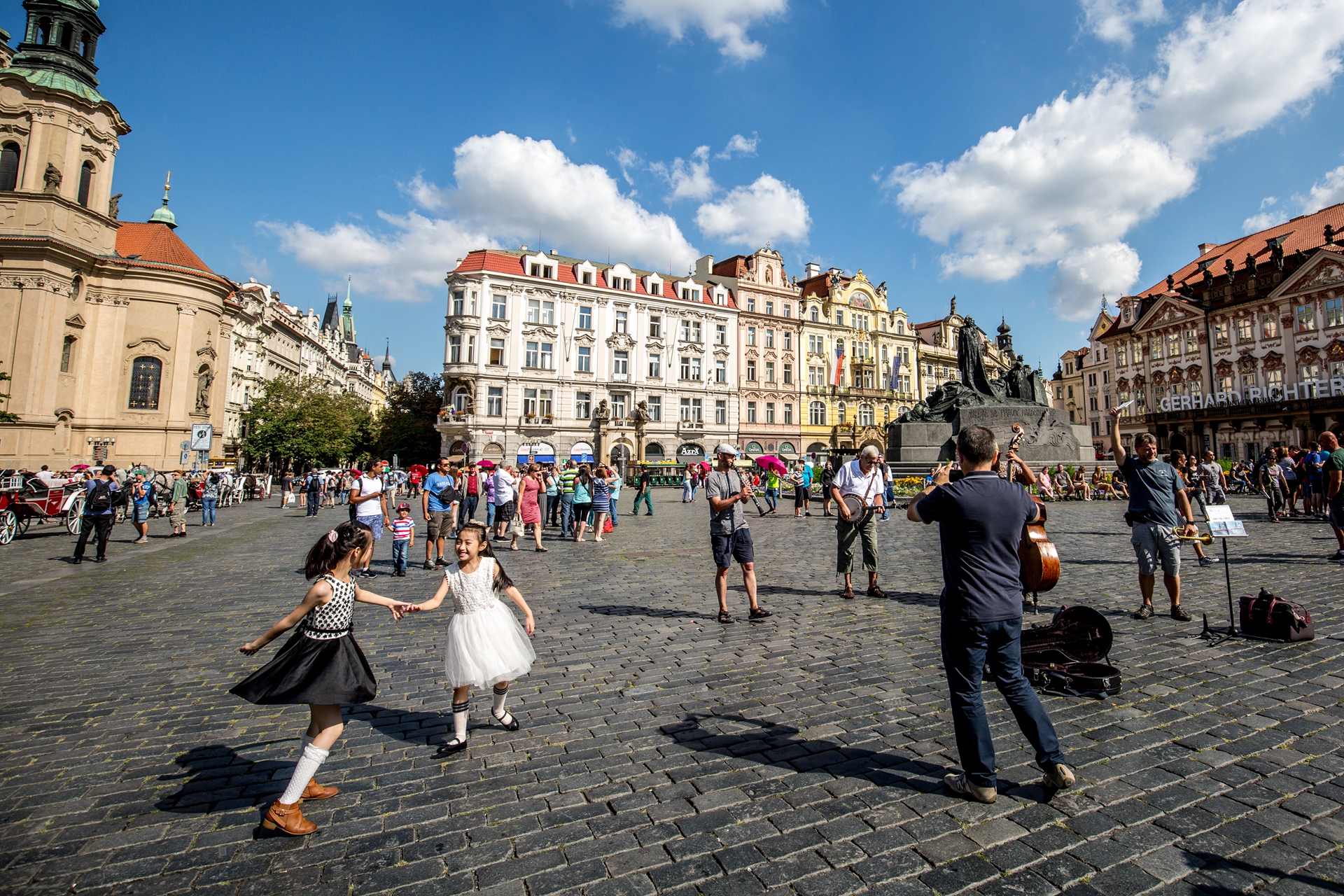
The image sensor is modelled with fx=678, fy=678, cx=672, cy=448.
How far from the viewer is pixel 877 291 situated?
6500 cm

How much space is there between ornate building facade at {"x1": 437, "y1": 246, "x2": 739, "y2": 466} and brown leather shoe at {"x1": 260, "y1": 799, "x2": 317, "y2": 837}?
4226cm

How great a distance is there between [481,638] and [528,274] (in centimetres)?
4832

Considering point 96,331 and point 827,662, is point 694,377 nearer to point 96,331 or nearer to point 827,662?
point 96,331

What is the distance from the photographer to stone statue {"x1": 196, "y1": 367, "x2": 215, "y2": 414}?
138 feet

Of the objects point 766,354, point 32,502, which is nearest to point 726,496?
point 32,502

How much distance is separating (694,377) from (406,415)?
26.3 metres

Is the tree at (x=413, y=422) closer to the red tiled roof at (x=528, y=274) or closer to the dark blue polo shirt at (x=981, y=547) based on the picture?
the red tiled roof at (x=528, y=274)

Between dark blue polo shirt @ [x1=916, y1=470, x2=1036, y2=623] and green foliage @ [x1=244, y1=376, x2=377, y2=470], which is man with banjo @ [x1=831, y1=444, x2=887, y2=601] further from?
green foliage @ [x1=244, y1=376, x2=377, y2=470]

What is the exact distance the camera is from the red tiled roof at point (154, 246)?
44.3 m

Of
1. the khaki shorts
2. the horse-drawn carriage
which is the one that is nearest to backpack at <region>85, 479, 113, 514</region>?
the horse-drawn carriage

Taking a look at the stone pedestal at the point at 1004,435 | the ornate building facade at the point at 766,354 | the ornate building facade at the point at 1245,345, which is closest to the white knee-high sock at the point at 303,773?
the stone pedestal at the point at 1004,435

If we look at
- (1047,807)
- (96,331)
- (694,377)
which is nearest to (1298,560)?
(1047,807)

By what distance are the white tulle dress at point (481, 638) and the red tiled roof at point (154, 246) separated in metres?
48.8

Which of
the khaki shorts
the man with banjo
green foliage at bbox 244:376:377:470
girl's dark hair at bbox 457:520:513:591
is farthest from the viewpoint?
green foliage at bbox 244:376:377:470
